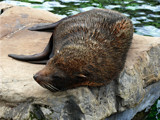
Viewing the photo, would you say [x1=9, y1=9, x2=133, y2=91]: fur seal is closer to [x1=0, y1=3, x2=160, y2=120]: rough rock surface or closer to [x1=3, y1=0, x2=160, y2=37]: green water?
[x1=0, y1=3, x2=160, y2=120]: rough rock surface

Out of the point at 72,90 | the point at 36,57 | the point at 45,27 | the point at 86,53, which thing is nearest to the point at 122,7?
the point at 45,27

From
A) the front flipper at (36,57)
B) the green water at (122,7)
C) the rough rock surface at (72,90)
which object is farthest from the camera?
the green water at (122,7)

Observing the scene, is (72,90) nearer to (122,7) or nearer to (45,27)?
(45,27)

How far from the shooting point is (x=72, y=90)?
14.4 feet

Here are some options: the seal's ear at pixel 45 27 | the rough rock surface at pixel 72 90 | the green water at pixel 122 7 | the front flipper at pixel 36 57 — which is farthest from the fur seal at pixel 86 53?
the green water at pixel 122 7

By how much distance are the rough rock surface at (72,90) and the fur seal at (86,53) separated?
189 millimetres

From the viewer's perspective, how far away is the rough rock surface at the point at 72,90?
14.0ft

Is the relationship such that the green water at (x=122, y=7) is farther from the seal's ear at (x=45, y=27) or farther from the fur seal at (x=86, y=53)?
the fur seal at (x=86, y=53)

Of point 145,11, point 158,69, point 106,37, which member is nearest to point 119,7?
point 145,11

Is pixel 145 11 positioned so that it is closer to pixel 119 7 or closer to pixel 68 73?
pixel 119 7

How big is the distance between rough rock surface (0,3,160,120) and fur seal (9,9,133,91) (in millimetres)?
189

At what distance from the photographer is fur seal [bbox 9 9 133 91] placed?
4367mm

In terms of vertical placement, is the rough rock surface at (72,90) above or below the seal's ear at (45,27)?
below

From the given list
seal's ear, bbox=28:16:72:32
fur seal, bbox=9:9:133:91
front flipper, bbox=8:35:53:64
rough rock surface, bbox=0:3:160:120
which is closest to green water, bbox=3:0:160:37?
seal's ear, bbox=28:16:72:32
